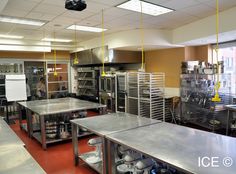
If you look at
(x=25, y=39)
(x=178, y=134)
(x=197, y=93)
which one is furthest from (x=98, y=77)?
(x=178, y=134)

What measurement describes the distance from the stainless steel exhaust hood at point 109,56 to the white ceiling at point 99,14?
3.20 ft

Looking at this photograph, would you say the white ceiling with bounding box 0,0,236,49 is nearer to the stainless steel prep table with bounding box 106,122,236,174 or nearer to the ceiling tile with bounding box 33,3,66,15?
the ceiling tile with bounding box 33,3,66,15

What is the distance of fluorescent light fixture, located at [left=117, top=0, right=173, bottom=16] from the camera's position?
11.2ft

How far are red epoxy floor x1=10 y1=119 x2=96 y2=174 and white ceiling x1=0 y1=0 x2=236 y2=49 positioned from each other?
107 inches

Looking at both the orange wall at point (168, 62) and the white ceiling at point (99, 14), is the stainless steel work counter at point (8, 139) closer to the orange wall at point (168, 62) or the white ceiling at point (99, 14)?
the white ceiling at point (99, 14)

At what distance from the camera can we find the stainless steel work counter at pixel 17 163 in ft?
4.83

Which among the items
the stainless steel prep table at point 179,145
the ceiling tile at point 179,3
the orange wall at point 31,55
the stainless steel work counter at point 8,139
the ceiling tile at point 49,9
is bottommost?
the stainless steel work counter at point 8,139

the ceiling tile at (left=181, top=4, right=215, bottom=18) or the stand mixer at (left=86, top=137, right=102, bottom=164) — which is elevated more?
the ceiling tile at (left=181, top=4, right=215, bottom=18)

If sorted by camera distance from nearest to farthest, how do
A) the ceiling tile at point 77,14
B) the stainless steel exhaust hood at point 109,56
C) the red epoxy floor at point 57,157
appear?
the red epoxy floor at point 57,157 < the ceiling tile at point 77,14 < the stainless steel exhaust hood at point 109,56

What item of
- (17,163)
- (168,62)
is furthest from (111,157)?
(168,62)

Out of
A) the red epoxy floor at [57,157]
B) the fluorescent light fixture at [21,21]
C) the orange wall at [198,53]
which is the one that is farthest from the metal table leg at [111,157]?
the orange wall at [198,53]

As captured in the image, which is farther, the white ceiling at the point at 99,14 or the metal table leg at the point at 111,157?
the white ceiling at the point at 99,14

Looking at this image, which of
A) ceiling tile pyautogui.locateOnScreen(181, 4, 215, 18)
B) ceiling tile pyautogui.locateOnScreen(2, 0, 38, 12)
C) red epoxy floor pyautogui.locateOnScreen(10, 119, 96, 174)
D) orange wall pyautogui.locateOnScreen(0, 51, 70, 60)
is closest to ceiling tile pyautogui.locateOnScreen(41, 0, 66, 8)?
ceiling tile pyautogui.locateOnScreen(2, 0, 38, 12)

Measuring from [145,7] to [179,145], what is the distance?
2.70m
